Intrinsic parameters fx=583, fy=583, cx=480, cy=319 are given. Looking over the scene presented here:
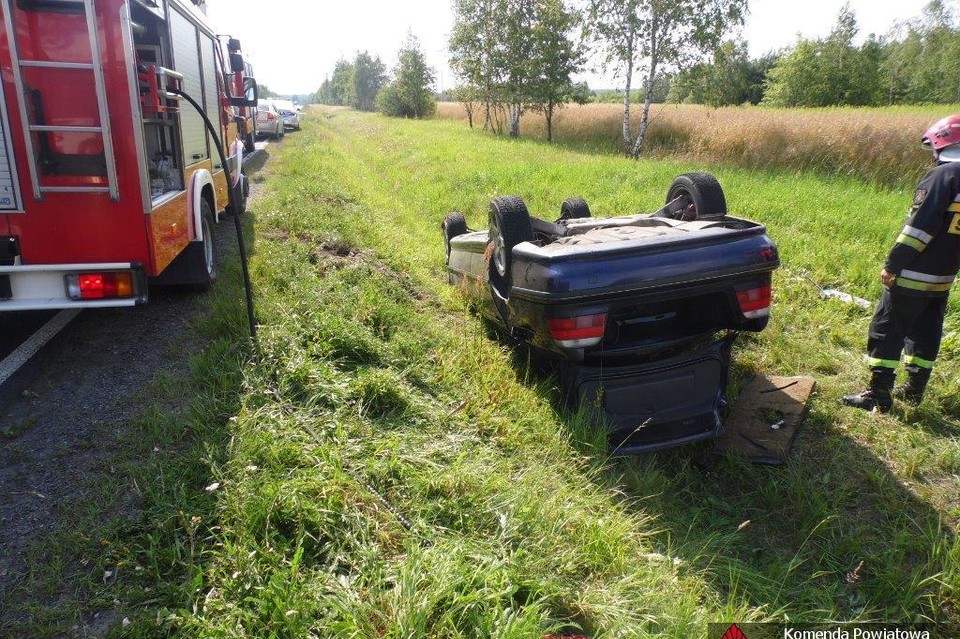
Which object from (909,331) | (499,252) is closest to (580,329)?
(499,252)

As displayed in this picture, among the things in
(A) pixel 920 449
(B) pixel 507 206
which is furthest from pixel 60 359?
(A) pixel 920 449

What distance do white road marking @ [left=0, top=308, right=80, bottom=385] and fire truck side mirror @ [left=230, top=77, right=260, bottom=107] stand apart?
3.93m

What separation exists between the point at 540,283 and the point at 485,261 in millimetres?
1200

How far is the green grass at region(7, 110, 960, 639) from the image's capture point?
2.10m

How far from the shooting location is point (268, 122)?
2178 cm

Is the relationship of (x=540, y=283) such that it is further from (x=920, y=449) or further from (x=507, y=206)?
(x=920, y=449)

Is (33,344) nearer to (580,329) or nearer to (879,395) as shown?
(580,329)

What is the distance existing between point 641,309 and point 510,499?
1.50 m

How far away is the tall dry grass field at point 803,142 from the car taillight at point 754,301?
28.6ft

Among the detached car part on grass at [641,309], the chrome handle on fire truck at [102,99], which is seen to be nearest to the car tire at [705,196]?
the detached car part on grass at [641,309]

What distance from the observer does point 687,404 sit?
3439 millimetres

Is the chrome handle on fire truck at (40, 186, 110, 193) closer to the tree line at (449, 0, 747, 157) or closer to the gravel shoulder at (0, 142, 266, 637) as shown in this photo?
the gravel shoulder at (0, 142, 266, 637)

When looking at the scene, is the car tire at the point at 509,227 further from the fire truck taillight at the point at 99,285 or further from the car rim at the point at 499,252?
the fire truck taillight at the point at 99,285

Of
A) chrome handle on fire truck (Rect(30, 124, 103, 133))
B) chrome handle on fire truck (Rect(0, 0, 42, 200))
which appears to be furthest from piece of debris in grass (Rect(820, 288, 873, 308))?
chrome handle on fire truck (Rect(0, 0, 42, 200))
